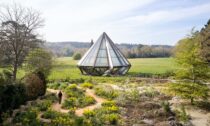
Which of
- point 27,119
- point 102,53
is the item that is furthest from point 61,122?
point 102,53

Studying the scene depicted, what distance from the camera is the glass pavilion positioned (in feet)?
134

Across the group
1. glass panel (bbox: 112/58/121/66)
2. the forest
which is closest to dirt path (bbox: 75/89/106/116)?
the forest

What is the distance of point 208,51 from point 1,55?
1147 inches

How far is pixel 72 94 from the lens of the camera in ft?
80.9

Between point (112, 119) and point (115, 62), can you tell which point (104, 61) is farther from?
point (112, 119)

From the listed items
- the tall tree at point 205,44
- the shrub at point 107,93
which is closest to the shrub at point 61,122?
the shrub at point 107,93

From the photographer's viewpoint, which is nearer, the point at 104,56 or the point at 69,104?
the point at 69,104

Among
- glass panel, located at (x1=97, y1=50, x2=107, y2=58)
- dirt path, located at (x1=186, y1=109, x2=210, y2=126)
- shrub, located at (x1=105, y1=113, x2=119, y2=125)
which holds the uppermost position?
glass panel, located at (x1=97, y1=50, x2=107, y2=58)

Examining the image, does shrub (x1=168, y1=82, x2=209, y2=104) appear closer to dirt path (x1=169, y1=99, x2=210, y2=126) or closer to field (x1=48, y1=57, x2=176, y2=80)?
dirt path (x1=169, y1=99, x2=210, y2=126)

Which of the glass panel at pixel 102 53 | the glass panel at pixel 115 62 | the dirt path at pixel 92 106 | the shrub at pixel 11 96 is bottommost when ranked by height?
the dirt path at pixel 92 106

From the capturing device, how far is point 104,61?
41094 mm

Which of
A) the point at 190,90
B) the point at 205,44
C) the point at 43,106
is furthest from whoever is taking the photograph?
the point at 205,44

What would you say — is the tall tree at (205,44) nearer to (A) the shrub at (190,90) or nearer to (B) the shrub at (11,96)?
(A) the shrub at (190,90)

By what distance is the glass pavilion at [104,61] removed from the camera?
40812 millimetres
